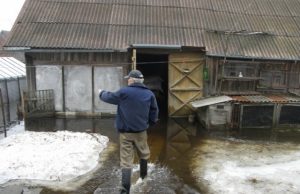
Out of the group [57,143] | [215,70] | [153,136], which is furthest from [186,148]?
[215,70]

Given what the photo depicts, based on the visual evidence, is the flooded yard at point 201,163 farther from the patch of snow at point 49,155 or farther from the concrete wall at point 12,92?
the concrete wall at point 12,92

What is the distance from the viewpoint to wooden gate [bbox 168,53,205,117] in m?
13.7

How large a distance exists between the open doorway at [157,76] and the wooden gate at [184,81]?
1510 mm

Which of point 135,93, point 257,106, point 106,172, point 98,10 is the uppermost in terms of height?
point 98,10

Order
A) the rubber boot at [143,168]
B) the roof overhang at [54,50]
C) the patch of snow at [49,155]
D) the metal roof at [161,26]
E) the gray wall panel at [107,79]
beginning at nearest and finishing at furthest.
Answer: the rubber boot at [143,168] → the patch of snow at [49,155] → the roof overhang at [54,50] → the metal roof at [161,26] → the gray wall panel at [107,79]

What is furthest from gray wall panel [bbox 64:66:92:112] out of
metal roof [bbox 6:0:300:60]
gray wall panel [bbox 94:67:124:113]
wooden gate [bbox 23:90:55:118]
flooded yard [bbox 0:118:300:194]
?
flooded yard [bbox 0:118:300:194]

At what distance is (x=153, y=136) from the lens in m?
11.1

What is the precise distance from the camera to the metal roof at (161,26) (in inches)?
534

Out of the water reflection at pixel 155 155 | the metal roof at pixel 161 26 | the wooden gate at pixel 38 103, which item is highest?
the metal roof at pixel 161 26

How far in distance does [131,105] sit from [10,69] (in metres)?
14.4

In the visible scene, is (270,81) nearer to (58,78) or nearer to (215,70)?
(215,70)

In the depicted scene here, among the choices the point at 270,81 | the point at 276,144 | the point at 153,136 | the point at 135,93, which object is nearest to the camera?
the point at 135,93

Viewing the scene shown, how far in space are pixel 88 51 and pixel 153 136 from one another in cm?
440

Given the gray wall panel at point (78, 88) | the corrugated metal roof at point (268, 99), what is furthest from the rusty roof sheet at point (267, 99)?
the gray wall panel at point (78, 88)
